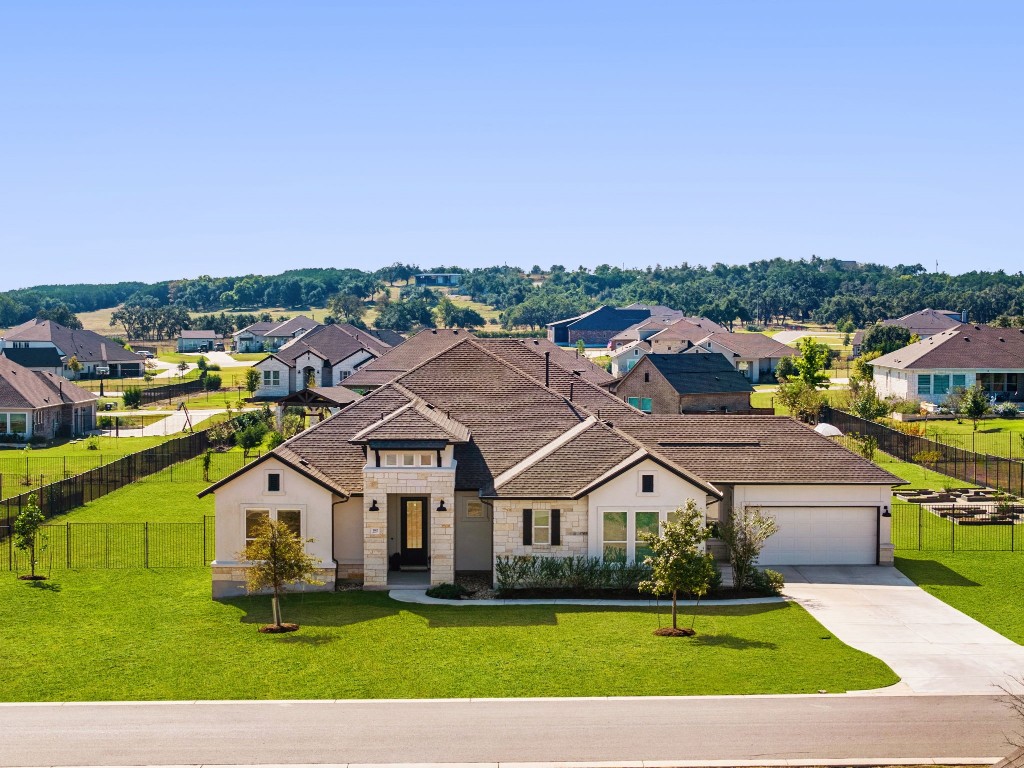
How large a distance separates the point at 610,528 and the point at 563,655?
23.8ft

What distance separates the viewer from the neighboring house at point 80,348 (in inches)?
4656

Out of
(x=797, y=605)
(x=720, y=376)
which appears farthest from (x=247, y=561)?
(x=720, y=376)

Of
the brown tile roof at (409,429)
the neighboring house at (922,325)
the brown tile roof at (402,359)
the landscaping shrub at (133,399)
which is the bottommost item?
the landscaping shrub at (133,399)

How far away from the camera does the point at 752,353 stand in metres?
110

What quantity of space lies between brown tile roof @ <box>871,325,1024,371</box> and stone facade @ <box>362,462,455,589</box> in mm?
59578

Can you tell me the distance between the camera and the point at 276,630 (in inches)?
1063

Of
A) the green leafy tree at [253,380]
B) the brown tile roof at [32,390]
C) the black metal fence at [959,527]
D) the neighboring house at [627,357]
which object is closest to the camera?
the black metal fence at [959,527]

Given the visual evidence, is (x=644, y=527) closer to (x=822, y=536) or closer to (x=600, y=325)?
(x=822, y=536)

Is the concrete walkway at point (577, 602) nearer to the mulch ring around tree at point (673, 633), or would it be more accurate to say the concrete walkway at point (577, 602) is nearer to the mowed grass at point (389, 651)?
the mowed grass at point (389, 651)

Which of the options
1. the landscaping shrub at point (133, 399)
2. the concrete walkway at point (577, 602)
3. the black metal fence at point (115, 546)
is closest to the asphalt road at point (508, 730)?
the concrete walkway at point (577, 602)

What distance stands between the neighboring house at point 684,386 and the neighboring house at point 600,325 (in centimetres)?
10820

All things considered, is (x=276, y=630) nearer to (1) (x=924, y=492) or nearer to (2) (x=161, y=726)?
(2) (x=161, y=726)

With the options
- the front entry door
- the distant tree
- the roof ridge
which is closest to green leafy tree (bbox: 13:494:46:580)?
the front entry door

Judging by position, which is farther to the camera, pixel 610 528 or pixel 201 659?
pixel 610 528
